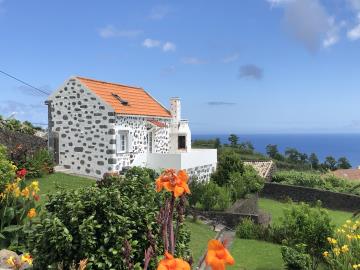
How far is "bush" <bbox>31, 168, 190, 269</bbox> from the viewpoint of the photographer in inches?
294

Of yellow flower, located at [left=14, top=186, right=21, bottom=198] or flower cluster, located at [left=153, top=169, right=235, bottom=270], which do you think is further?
yellow flower, located at [left=14, top=186, right=21, bottom=198]

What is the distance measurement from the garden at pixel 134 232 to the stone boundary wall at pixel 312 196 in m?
11.5

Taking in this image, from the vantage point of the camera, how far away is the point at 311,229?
41.7ft

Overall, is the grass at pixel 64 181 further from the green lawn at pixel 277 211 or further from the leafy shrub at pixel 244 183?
the green lawn at pixel 277 211

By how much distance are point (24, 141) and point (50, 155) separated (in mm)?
1905

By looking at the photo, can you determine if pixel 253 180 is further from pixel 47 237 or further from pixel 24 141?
pixel 47 237

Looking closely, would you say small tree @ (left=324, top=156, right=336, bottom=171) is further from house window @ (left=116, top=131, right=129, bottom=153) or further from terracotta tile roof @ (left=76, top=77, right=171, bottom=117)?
house window @ (left=116, top=131, right=129, bottom=153)

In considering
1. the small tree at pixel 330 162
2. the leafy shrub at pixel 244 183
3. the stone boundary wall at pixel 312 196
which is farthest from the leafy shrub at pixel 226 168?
the small tree at pixel 330 162

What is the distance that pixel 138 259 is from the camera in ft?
26.8

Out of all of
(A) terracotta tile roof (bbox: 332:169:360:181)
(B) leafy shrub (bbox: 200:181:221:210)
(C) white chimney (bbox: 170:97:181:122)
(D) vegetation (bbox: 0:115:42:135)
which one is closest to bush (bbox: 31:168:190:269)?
(B) leafy shrub (bbox: 200:181:221:210)

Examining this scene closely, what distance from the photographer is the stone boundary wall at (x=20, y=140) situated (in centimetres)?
2298

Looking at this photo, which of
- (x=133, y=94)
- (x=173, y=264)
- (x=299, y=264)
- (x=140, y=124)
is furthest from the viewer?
(x=133, y=94)

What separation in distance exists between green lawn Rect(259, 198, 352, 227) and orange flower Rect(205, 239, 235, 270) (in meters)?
19.6

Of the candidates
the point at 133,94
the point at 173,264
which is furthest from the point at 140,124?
the point at 173,264
